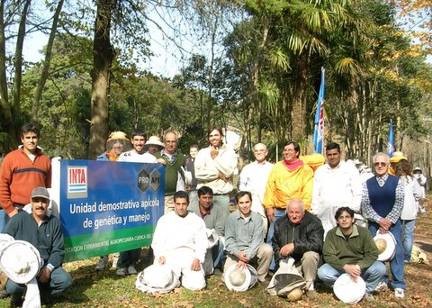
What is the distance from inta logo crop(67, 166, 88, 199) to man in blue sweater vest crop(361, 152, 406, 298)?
136 inches

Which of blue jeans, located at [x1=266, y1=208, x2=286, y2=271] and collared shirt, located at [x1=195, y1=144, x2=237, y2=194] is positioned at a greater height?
collared shirt, located at [x1=195, y1=144, x2=237, y2=194]

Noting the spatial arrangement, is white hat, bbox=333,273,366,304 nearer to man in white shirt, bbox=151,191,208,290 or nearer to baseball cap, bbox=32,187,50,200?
man in white shirt, bbox=151,191,208,290

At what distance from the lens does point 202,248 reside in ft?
22.2

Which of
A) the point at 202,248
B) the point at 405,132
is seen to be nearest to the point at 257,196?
the point at 202,248

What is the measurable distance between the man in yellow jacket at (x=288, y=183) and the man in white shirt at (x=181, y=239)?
1008 millimetres

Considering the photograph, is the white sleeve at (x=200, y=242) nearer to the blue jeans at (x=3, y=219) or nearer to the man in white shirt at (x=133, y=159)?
the man in white shirt at (x=133, y=159)

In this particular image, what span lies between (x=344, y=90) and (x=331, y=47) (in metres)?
2.36

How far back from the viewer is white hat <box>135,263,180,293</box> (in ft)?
20.6

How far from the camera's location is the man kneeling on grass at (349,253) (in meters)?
6.31

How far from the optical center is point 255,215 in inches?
278

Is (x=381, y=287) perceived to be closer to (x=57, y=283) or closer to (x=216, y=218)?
(x=216, y=218)

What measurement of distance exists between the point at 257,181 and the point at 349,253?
1775 millimetres

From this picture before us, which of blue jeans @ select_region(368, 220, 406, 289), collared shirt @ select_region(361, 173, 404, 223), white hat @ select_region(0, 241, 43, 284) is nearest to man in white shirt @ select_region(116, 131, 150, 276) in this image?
white hat @ select_region(0, 241, 43, 284)

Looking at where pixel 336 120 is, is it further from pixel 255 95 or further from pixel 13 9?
pixel 13 9
